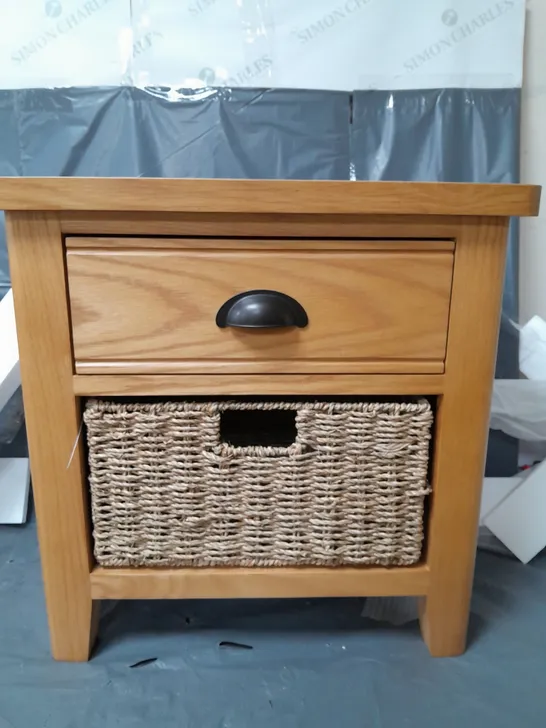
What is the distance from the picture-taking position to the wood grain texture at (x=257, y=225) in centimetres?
55

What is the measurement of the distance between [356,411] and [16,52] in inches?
35.0

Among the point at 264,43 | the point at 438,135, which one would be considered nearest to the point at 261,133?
the point at 264,43

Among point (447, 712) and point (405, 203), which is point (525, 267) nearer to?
point (405, 203)

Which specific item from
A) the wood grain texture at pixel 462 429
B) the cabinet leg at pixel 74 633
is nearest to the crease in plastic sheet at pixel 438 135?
the wood grain texture at pixel 462 429

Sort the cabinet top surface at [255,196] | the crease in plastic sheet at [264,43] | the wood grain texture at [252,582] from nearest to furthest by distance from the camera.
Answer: the cabinet top surface at [255,196] → the wood grain texture at [252,582] → the crease in plastic sheet at [264,43]

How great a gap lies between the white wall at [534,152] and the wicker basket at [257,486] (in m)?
0.61

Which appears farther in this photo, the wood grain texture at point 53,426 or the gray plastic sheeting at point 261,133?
the gray plastic sheeting at point 261,133

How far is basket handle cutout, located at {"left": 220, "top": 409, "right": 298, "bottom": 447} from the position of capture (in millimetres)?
714

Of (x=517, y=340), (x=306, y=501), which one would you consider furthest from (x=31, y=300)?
(x=517, y=340)

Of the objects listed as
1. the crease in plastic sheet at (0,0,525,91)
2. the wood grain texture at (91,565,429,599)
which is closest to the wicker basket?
the wood grain texture at (91,565,429,599)

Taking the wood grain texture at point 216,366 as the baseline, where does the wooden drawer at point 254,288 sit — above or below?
above

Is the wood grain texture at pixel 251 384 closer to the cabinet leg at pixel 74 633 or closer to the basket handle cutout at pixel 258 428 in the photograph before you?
the basket handle cutout at pixel 258 428

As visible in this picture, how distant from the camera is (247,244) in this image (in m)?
0.56

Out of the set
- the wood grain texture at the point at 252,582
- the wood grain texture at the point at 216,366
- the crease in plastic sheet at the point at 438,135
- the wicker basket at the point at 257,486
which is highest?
the crease in plastic sheet at the point at 438,135
